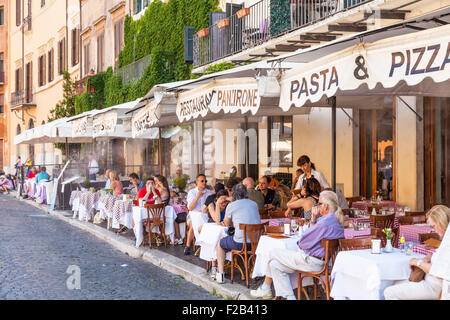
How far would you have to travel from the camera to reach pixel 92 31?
31375 mm

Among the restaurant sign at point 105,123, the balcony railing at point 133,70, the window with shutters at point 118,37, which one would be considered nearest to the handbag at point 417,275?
the restaurant sign at point 105,123

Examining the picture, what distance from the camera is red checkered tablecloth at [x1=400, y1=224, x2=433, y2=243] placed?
7.36m

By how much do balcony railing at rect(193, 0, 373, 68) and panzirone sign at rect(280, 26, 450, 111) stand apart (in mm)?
5655

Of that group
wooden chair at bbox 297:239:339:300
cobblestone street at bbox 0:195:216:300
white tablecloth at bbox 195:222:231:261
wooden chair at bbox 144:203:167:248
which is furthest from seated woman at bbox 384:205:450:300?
wooden chair at bbox 144:203:167:248

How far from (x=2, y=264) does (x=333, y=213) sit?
5485mm

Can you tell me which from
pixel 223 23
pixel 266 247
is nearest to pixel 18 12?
pixel 223 23

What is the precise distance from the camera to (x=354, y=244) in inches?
236

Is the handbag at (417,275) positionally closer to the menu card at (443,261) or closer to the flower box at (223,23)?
the menu card at (443,261)

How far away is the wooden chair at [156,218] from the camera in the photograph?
10521 millimetres

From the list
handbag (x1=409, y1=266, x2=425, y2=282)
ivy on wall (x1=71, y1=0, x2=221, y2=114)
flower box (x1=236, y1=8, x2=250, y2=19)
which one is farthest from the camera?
ivy on wall (x1=71, y1=0, x2=221, y2=114)

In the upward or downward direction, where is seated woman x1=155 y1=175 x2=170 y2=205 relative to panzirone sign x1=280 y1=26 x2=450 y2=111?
downward

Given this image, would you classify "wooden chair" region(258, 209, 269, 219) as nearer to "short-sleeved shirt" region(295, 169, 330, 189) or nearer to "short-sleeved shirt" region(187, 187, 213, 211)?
"short-sleeved shirt" region(187, 187, 213, 211)
